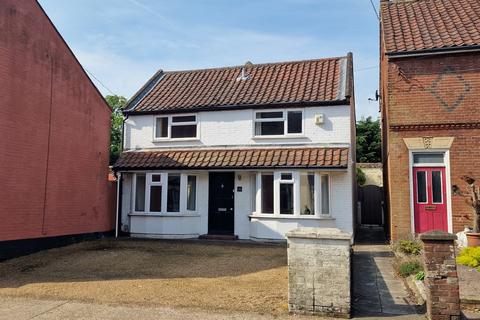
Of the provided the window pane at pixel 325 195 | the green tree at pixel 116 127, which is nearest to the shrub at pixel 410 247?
the window pane at pixel 325 195

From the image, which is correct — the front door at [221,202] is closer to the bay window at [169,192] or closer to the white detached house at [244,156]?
the white detached house at [244,156]

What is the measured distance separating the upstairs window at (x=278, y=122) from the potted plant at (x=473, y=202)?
19.4 feet

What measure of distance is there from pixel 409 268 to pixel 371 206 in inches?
531

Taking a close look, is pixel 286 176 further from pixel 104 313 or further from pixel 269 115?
pixel 104 313

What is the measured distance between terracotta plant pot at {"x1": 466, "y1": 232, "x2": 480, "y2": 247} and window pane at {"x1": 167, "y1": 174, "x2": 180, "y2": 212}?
10102 millimetres

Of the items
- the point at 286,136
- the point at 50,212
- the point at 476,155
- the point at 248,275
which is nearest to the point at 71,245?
the point at 50,212

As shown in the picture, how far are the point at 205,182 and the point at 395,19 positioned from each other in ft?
30.6

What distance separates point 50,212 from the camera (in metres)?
13.2

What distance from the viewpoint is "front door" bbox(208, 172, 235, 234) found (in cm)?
1616

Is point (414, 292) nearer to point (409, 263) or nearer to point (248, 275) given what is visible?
point (409, 263)

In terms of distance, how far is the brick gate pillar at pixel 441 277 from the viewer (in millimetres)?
5836

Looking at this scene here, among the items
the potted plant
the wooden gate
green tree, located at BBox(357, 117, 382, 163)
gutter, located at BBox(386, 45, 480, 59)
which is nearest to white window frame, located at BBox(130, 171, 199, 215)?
gutter, located at BBox(386, 45, 480, 59)

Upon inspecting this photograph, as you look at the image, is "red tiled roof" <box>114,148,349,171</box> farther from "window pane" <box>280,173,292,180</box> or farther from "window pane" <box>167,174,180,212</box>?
"window pane" <box>167,174,180,212</box>

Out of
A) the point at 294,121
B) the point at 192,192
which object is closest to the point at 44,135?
the point at 192,192
